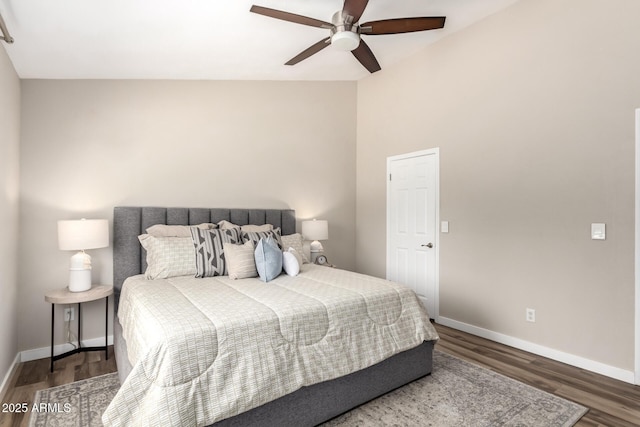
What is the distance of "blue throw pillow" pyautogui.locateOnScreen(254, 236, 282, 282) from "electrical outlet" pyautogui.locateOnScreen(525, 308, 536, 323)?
226 centimetres

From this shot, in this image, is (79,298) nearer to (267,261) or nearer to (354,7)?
(267,261)

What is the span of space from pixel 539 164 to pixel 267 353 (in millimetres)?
2803

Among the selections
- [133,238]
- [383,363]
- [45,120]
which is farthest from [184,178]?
[383,363]

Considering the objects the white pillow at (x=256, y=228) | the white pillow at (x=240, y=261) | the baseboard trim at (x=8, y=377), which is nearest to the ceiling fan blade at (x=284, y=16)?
the white pillow at (x=240, y=261)

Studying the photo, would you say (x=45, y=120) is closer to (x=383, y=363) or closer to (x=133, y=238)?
(x=133, y=238)

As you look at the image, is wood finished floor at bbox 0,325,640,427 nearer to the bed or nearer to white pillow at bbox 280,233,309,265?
the bed

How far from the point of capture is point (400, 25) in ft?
8.39

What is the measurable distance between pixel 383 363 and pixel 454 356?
3.52 ft

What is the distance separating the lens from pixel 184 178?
12.3ft

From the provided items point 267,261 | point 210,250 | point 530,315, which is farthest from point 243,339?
point 530,315

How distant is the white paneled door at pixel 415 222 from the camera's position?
4000 mm

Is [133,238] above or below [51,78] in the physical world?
below

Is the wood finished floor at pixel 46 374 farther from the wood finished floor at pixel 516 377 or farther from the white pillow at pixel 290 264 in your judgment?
the white pillow at pixel 290 264

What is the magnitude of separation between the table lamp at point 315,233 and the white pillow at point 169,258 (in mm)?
1497
